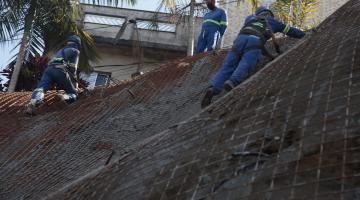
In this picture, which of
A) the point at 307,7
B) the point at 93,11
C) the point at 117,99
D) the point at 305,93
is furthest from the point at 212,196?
the point at 93,11

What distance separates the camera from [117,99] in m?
11.6

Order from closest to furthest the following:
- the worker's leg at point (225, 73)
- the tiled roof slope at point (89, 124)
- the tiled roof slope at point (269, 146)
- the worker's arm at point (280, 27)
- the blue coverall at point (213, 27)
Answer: the tiled roof slope at point (269, 146) → the tiled roof slope at point (89, 124) → the worker's leg at point (225, 73) → the worker's arm at point (280, 27) → the blue coverall at point (213, 27)

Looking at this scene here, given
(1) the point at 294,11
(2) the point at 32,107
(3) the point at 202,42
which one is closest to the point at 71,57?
(2) the point at 32,107

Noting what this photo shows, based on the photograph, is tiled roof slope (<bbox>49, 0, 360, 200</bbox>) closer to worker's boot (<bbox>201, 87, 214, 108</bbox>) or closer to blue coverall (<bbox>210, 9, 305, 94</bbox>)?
worker's boot (<bbox>201, 87, 214, 108</bbox>)

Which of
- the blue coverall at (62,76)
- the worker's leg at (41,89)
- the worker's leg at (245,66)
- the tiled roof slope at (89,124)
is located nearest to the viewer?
the tiled roof slope at (89,124)

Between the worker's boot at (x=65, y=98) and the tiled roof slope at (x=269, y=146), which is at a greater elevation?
the tiled roof slope at (x=269, y=146)

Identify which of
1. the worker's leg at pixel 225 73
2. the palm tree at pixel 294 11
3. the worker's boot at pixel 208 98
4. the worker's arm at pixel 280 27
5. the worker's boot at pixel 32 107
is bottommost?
the worker's boot at pixel 32 107

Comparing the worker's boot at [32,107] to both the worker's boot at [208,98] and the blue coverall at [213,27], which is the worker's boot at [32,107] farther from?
the worker's boot at [208,98]

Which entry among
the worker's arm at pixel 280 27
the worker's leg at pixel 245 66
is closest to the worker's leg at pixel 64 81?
the worker's arm at pixel 280 27

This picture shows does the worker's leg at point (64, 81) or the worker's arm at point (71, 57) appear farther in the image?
the worker's arm at point (71, 57)

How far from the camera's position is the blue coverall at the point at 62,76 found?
493 inches

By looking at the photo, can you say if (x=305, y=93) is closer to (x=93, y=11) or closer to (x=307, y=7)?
(x=307, y=7)

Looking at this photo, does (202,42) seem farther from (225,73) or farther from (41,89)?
(225,73)

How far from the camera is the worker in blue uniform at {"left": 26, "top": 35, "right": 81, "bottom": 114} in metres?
12.2
